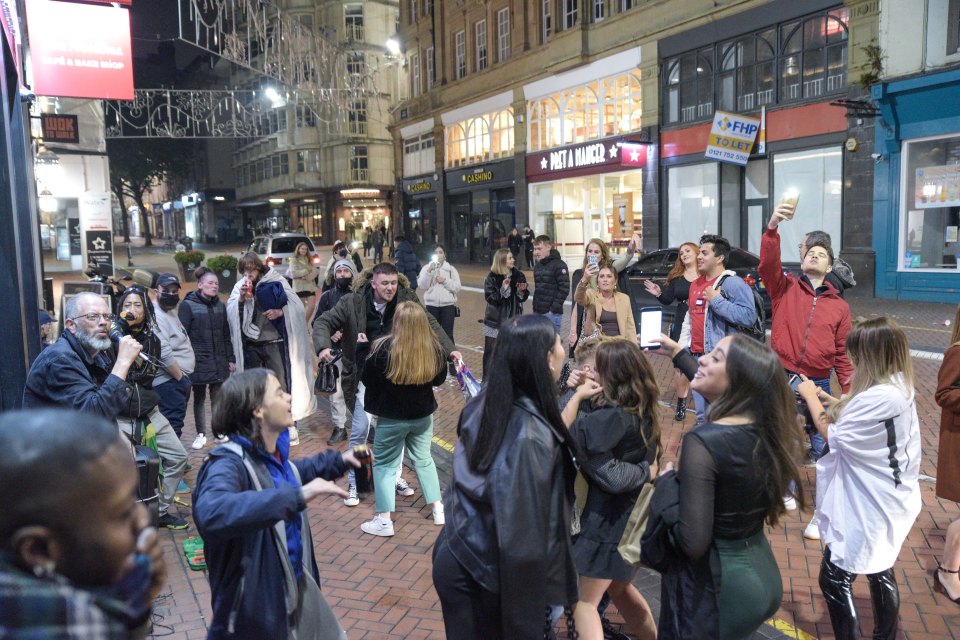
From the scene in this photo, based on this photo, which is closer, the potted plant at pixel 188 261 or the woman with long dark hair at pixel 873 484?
the woman with long dark hair at pixel 873 484

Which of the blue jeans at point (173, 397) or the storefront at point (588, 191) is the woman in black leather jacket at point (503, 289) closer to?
the blue jeans at point (173, 397)

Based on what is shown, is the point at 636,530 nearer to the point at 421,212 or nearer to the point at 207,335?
the point at 207,335

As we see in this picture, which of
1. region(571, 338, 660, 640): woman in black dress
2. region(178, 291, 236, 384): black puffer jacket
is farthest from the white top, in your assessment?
region(178, 291, 236, 384): black puffer jacket

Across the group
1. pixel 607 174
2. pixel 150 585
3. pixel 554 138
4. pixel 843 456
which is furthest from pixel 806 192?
pixel 150 585

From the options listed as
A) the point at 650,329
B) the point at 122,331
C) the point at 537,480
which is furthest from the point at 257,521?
the point at 122,331

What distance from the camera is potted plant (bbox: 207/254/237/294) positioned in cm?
2162

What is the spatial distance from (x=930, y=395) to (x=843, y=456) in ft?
20.9

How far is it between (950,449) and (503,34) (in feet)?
96.4

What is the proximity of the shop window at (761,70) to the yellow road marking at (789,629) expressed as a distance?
1744cm

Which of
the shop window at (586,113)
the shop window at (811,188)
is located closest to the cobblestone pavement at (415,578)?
the shop window at (811,188)

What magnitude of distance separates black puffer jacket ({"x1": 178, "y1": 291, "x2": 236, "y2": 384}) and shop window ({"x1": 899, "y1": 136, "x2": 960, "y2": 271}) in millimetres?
16003

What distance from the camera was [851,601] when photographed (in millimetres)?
3350

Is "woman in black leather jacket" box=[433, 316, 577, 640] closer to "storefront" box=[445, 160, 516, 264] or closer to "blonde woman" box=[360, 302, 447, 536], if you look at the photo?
"blonde woman" box=[360, 302, 447, 536]

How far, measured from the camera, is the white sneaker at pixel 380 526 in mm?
5410
